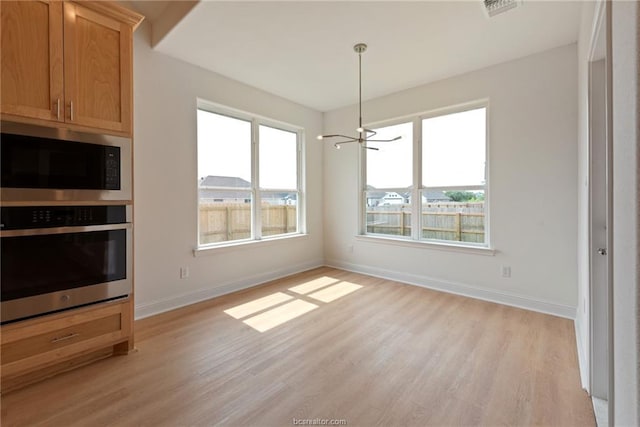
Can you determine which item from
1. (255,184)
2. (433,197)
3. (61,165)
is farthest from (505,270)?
(61,165)

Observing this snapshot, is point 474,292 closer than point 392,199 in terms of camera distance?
Yes

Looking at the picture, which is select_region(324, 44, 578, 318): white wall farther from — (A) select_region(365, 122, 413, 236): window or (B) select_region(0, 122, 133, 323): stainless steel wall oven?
(B) select_region(0, 122, 133, 323): stainless steel wall oven

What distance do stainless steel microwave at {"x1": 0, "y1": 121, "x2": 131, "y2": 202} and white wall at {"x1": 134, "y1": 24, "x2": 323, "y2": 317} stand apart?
836 mm

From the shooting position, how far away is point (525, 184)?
3291 mm

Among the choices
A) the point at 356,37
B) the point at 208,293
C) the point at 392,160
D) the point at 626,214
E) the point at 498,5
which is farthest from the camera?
the point at 392,160

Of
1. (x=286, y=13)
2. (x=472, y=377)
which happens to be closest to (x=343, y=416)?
(x=472, y=377)

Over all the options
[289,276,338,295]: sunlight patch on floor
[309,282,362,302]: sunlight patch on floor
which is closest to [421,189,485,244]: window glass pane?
[309,282,362,302]: sunlight patch on floor

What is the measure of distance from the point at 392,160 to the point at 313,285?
2.25 meters

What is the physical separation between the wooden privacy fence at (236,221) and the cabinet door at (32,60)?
186 centimetres

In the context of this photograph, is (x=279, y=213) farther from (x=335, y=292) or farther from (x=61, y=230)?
(x=61, y=230)

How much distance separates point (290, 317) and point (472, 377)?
1.69 meters

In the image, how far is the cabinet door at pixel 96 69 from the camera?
1.99 meters

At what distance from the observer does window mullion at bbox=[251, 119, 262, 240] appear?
13.7 ft

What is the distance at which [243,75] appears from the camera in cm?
372
